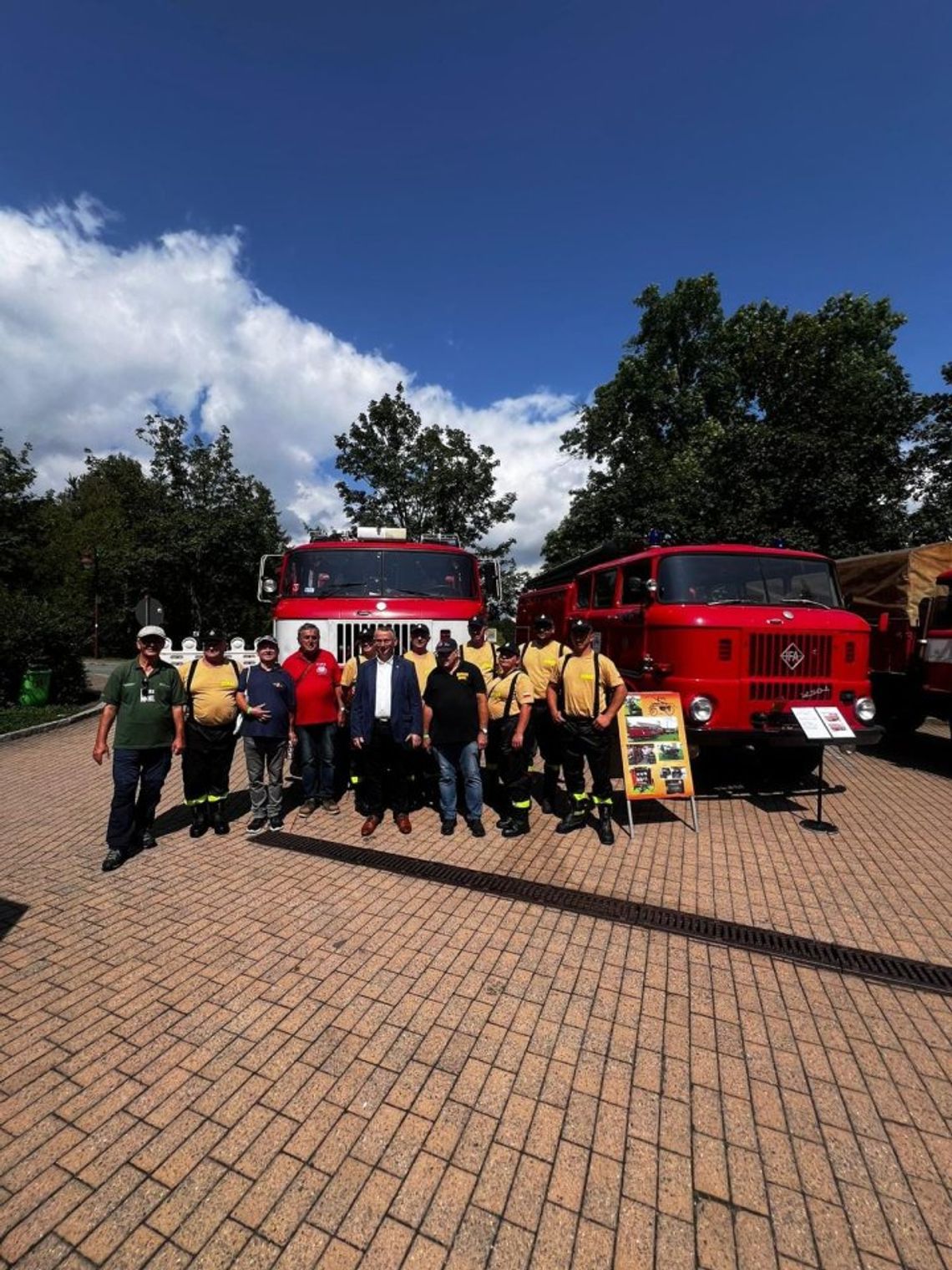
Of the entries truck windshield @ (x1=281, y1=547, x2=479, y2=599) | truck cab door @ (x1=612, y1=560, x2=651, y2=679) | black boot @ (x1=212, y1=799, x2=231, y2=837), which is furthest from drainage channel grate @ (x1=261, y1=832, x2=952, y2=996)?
truck windshield @ (x1=281, y1=547, x2=479, y2=599)

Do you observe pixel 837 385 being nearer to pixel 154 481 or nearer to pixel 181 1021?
pixel 181 1021

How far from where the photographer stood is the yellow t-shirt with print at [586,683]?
521 cm

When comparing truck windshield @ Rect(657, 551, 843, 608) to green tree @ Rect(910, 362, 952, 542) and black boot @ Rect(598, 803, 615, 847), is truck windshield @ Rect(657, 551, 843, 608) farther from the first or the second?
green tree @ Rect(910, 362, 952, 542)

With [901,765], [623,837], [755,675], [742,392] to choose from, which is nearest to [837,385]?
[742,392]

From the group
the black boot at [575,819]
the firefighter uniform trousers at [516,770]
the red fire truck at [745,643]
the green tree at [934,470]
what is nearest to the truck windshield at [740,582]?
the red fire truck at [745,643]

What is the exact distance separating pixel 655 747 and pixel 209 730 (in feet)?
13.8

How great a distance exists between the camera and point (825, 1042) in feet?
9.07

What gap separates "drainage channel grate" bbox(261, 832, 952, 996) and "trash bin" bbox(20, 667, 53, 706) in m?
10.1

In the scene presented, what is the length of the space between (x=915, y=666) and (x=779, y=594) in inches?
148

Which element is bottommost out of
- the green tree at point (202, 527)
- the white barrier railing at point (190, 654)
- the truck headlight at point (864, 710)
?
the truck headlight at point (864, 710)

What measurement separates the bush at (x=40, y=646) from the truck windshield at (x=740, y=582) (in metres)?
12.8

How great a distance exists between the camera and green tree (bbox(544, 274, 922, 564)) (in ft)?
48.6

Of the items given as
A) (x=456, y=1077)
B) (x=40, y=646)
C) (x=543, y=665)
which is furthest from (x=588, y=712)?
(x=40, y=646)

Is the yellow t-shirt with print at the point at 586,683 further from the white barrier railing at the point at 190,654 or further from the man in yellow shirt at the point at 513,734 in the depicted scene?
the white barrier railing at the point at 190,654
